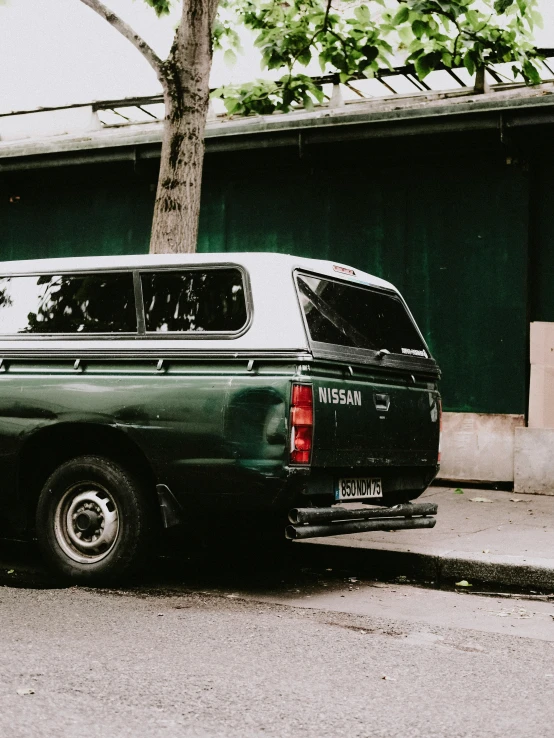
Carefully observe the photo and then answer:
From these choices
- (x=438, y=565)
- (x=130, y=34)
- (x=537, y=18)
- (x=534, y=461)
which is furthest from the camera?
(x=534, y=461)

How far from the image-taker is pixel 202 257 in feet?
20.4

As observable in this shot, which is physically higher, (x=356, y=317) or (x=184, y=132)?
(x=184, y=132)

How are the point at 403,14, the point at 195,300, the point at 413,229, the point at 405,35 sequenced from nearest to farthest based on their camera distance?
the point at 195,300 → the point at 403,14 → the point at 405,35 → the point at 413,229

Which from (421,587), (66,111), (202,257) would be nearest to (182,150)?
(202,257)

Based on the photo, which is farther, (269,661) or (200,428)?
(200,428)

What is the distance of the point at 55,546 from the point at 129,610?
3.23ft

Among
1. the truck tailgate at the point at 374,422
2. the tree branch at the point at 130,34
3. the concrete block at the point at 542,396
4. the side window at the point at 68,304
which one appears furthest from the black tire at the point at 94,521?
the concrete block at the point at 542,396

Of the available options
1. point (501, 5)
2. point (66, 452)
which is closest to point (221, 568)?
point (66, 452)

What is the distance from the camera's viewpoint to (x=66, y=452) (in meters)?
6.52

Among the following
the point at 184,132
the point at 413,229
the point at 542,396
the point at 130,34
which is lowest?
the point at 542,396

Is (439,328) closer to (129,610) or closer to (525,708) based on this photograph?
(129,610)

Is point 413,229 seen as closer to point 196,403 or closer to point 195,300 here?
point 195,300

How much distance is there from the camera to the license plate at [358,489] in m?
6.06

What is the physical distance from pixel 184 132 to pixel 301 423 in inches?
169
